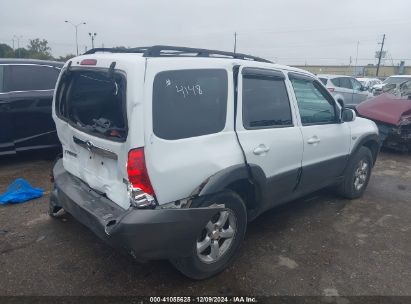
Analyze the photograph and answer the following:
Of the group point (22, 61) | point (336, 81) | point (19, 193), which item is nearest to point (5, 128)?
point (22, 61)

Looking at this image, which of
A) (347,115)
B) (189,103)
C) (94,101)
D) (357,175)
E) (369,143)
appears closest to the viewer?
(189,103)

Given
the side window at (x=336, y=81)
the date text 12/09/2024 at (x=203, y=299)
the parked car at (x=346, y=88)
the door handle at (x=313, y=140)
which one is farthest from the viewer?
the side window at (x=336, y=81)

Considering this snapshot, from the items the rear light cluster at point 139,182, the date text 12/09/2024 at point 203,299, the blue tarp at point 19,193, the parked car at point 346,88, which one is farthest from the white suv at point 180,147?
the parked car at point 346,88

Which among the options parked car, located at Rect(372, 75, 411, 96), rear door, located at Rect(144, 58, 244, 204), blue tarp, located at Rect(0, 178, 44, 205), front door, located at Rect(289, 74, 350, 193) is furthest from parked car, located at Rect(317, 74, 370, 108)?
rear door, located at Rect(144, 58, 244, 204)

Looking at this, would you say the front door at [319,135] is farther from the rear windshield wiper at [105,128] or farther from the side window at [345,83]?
the side window at [345,83]

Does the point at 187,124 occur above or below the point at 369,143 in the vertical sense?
above

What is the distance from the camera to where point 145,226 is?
2.62 m

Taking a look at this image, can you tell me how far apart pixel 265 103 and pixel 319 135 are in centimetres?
93

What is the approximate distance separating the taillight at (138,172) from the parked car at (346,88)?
40.1ft

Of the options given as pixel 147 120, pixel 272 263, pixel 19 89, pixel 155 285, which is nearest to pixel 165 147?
pixel 147 120

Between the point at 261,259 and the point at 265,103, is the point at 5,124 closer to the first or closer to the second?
the point at 265,103

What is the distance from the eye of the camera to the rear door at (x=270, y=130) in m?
3.32

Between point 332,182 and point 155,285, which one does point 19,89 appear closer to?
point 155,285

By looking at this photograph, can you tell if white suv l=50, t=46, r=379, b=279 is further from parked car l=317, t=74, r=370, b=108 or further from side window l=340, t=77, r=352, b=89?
side window l=340, t=77, r=352, b=89
